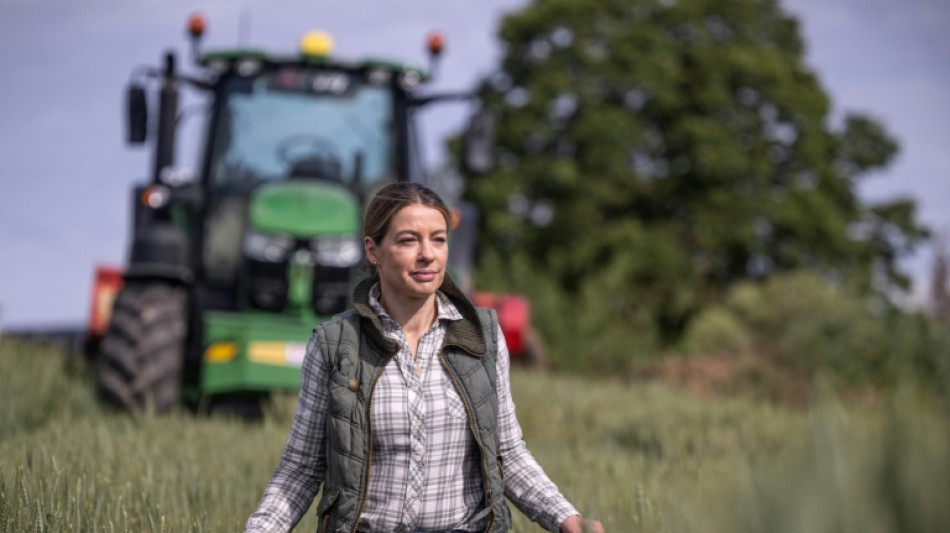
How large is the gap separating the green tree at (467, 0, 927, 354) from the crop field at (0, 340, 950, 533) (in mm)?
14220

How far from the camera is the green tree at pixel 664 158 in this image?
79.4 feet

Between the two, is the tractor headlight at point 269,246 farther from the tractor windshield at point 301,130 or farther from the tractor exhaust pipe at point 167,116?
the tractor exhaust pipe at point 167,116

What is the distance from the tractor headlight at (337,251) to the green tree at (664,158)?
15335mm

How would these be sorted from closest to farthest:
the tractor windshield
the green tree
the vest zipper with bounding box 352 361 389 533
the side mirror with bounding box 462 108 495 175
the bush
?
the vest zipper with bounding box 352 361 389 533, the tractor windshield, the side mirror with bounding box 462 108 495 175, the bush, the green tree

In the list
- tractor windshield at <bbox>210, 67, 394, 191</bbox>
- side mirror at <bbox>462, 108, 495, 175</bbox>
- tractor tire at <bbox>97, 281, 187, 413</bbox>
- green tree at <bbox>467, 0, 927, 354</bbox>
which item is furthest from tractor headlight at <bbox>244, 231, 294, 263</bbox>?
green tree at <bbox>467, 0, 927, 354</bbox>

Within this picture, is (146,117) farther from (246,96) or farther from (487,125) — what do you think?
(487,125)

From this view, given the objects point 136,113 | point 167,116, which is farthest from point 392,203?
point 167,116

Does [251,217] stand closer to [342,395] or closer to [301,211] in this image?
[301,211]

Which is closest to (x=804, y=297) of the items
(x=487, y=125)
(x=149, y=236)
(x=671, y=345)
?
(x=671, y=345)

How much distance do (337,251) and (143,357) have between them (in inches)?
56.6

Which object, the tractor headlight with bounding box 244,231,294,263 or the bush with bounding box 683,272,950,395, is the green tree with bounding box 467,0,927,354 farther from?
the tractor headlight with bounding box 244,231,294,263

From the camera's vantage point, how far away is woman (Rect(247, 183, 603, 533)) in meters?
2.74

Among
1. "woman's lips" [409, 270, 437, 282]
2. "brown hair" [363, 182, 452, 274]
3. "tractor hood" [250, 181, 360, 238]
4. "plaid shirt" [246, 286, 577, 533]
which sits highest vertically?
"tractor hood" [250, 181, 360, 238]

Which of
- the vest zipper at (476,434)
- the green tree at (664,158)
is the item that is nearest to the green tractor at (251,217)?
the vest zipper at (476,434)
